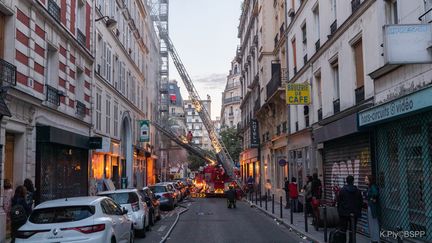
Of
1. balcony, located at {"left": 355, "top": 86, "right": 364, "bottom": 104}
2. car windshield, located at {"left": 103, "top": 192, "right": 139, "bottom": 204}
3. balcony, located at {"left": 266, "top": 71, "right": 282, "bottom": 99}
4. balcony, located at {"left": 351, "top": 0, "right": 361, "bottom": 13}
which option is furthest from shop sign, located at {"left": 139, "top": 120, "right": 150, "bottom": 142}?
balcony, located at {"left": 351, "top": 0, "right": 361, "bottom": 13}

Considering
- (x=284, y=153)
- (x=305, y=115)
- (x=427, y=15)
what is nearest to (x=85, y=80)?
(x=305, y=115)

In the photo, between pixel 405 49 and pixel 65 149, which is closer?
pixel 405 49

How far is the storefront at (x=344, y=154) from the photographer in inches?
597

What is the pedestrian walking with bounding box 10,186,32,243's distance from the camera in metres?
11.4

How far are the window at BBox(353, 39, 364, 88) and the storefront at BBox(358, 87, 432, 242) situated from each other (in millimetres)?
2482

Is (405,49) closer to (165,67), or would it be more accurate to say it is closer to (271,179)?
(271,179)

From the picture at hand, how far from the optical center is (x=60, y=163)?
1966 cm

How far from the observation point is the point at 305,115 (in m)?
24.2

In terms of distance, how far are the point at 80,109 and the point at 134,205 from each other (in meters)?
8.35

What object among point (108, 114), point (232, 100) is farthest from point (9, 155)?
point (232, 100)

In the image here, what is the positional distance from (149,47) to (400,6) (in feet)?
126

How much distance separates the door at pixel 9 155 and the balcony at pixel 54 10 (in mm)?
5169

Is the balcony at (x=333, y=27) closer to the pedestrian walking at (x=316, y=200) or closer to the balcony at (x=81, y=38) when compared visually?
the pedestrian walking at (x=316, y=200)

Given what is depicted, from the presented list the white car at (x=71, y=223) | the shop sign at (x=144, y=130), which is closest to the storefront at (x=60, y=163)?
the white car at (x=71, y=223)
